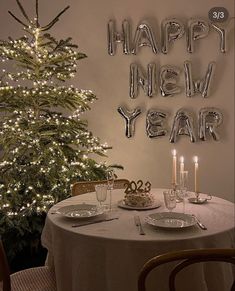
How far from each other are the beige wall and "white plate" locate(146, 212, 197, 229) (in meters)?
1.92

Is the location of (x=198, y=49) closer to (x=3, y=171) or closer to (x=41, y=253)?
(x=3, y=171)

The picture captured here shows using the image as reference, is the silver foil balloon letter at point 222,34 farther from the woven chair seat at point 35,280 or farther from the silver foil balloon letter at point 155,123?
the woven chair seat at point 35,280

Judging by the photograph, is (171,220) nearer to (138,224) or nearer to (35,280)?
(138,224)

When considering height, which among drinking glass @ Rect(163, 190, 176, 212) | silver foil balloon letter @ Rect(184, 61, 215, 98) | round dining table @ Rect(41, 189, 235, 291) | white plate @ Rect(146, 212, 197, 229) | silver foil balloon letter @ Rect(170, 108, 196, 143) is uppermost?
silver foil balloon letter @ Rect(184, 61, 215, 98)

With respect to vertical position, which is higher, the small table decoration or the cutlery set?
the small table decoration

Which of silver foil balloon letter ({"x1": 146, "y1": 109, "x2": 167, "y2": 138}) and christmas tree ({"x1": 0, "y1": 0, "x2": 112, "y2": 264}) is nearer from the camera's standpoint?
christmas tree ({"x1": 0, "y1": 0, "x2": 112, "y2": 264})

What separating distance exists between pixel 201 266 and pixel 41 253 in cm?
208

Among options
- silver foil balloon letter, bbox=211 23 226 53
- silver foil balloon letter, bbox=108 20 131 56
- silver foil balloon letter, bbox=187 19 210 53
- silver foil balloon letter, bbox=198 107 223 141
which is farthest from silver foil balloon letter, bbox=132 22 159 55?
silver foil balloon letter, bbox=198 107 223 141

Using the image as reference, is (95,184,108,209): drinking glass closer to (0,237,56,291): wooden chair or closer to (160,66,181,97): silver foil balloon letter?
(0,237,56,291): wooden chair

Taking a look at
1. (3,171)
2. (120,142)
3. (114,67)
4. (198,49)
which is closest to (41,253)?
(3,171)

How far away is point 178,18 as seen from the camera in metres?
3.68

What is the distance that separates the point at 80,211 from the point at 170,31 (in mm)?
2264

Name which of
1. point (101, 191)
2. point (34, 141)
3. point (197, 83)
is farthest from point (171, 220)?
point (197, 83)

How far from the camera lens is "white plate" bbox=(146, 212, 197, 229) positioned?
179cm
